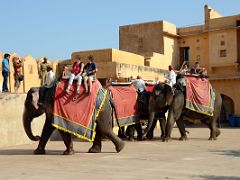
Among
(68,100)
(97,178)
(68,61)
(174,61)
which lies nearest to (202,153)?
(68,100)

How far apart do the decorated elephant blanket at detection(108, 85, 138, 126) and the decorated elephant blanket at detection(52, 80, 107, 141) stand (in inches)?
126

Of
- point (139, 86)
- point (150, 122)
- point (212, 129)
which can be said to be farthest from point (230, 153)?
point (139, 86)

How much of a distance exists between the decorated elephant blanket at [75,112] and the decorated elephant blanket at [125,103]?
10.5 ft

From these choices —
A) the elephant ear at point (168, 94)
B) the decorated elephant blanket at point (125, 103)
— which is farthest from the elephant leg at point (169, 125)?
the decorated elephant blanket at point (125, 103)

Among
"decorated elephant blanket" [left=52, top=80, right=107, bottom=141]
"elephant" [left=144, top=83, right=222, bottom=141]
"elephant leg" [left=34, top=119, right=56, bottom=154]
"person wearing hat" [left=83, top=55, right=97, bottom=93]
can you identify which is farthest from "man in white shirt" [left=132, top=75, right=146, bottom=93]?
"elephant leg" [left=34, top=119, right=56, bottom=154]

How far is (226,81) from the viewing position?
2983cm

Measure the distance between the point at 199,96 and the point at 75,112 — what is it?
588 cm

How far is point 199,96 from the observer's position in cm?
1477

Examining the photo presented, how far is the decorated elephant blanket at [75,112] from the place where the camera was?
1000 centimetres

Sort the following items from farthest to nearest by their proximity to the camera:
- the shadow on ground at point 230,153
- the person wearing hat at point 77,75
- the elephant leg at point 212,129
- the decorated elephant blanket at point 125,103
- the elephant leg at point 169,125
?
the elephant leg at point 212,129 < the elephant leg at point 169,125 < the decorated elephant blanket at point 125,103 < the person wearing hat at point 77,75 < the shadow on ground at point 230,153

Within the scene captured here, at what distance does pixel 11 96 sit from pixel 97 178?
6.82m

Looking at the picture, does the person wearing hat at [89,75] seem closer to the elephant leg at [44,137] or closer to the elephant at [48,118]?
the elephant at [48,118]

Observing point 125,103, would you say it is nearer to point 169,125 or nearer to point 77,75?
point 169,125

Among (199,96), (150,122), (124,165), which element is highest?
(199,96)
